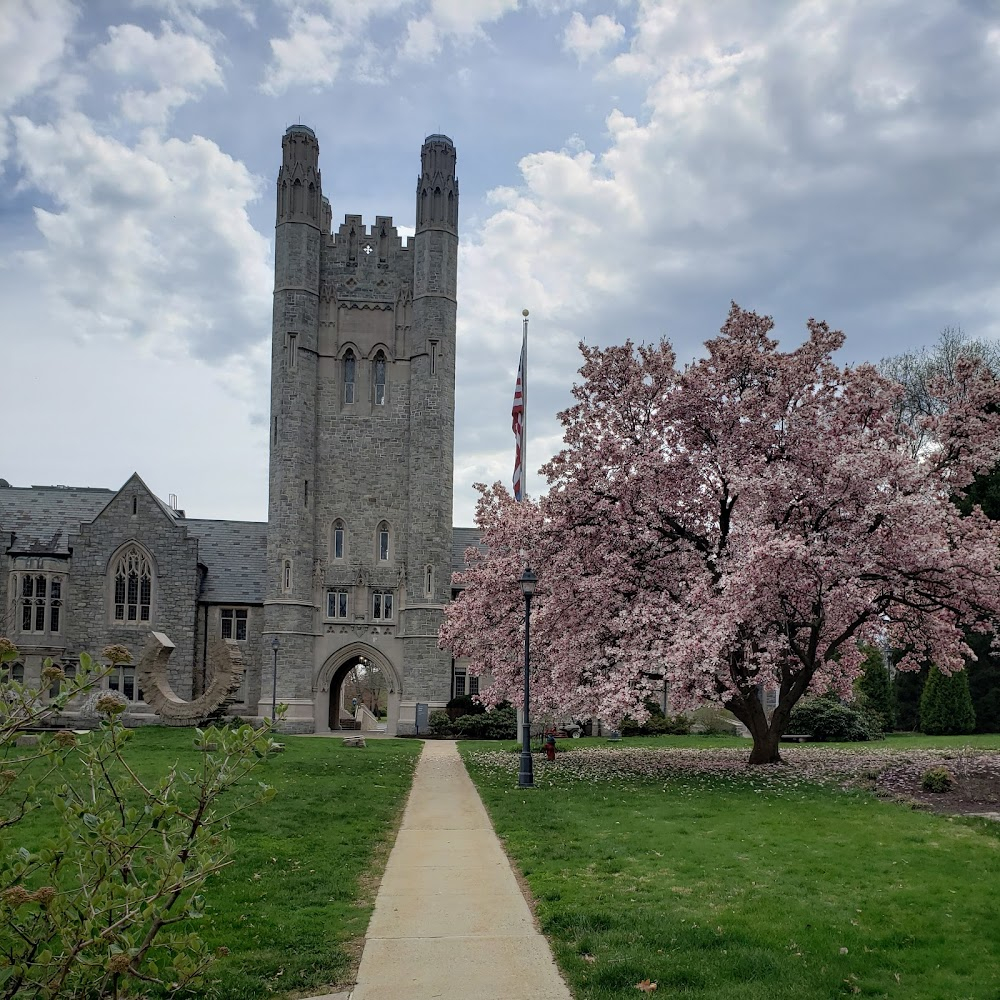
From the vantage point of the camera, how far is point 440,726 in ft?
134

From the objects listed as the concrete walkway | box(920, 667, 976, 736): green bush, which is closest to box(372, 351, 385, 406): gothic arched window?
box(920, 667, 976, 736): green bush

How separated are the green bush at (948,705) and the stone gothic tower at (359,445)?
66.2 feet

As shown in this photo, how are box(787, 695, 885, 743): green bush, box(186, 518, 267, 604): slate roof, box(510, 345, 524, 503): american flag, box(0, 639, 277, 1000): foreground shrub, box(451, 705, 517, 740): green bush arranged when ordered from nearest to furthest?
box(0, 639, 277, 1000): foreground shrub → box(510, 345, 524, 503): american flag → box(787, 695, 885, 743): green bush → box(451, 705, 517, 740): green bush → box(186, 518, 267, 604): slate roof

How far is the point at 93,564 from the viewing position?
42094 millimetres

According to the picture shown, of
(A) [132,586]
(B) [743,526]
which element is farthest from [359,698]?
(B) [743,526]

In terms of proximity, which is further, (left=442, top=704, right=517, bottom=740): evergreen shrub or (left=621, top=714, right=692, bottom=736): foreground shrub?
(left=442, top=704, right=517, bottom=740): evergreen shrub

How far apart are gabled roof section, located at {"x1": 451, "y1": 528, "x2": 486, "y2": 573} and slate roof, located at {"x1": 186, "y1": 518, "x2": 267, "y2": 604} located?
9.44m

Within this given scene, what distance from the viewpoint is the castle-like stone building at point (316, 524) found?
138 ft

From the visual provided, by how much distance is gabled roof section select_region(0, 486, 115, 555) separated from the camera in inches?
1688

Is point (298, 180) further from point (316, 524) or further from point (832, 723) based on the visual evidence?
point (832, 723)

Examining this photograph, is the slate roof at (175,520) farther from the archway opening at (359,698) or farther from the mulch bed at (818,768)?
the mulch bed at (818,768)

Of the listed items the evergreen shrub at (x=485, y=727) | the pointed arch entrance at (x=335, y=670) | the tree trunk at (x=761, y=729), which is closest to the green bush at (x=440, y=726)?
the evergreen shrub at (x=485, y=727)

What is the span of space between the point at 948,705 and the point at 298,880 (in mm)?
35914

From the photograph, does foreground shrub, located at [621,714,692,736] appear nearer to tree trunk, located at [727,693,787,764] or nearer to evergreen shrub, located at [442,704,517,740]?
evergreen shrub, located at [442,704,517,740]
